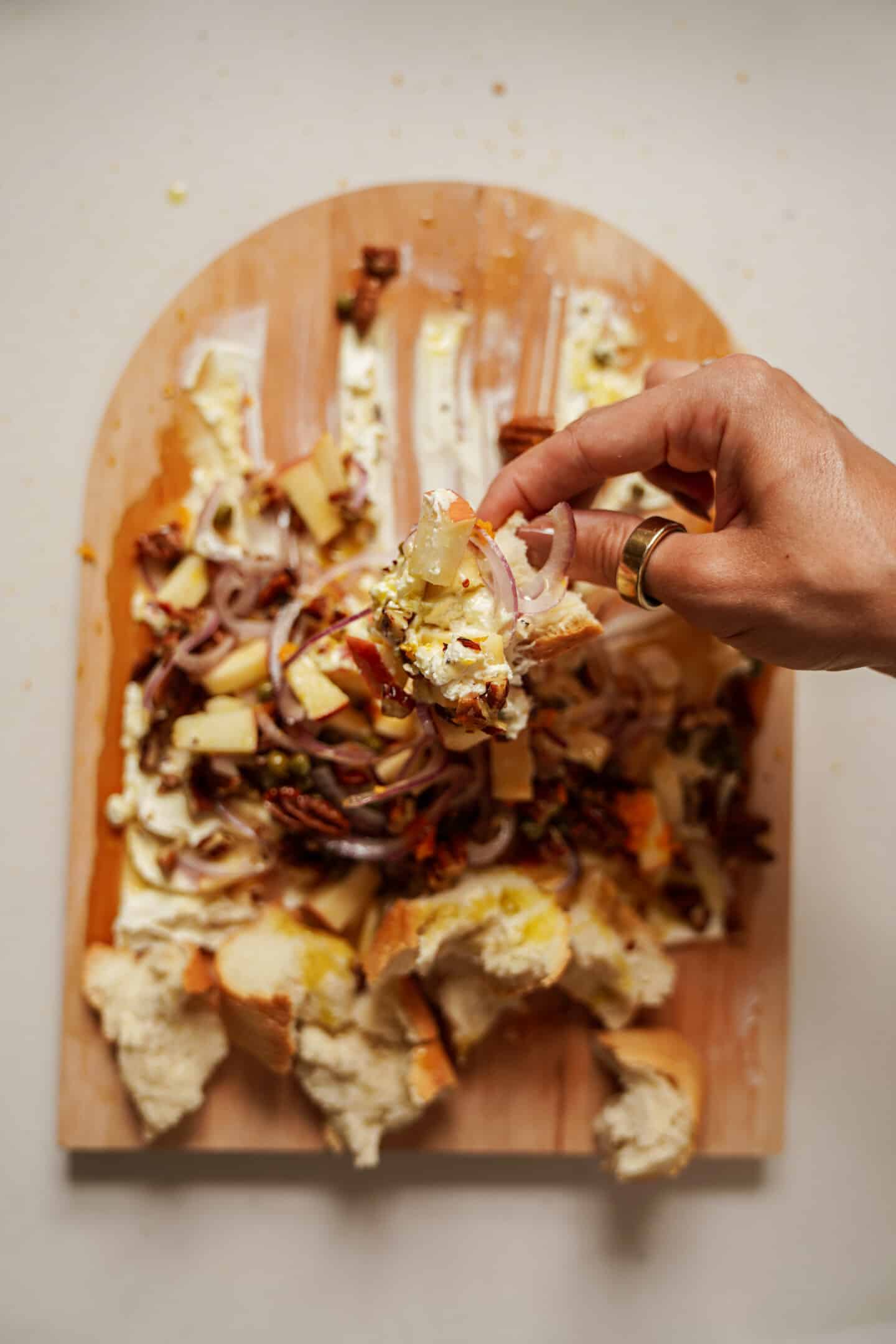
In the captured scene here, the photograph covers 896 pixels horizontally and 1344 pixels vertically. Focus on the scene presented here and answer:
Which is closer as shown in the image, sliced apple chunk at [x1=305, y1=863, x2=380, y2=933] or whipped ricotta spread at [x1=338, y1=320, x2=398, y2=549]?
sliced apple chunk at [x1=305, y1=863, x2=380, y2=933]

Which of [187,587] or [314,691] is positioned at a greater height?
[187,587]

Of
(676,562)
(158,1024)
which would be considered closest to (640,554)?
(676,562)

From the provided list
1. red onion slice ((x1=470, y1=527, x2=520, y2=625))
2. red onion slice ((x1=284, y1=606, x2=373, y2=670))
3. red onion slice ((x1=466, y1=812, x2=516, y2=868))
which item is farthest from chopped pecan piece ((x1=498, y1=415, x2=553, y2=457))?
red onion slice ((x1=466, y1=812, x2=516, y2=868))

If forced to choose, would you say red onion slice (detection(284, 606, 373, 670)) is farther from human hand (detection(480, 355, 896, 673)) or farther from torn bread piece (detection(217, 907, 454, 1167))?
torn bread piece (detection(217, 907, 454, 1167))

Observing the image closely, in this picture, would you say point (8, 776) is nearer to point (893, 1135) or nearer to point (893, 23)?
point (893, 1135)

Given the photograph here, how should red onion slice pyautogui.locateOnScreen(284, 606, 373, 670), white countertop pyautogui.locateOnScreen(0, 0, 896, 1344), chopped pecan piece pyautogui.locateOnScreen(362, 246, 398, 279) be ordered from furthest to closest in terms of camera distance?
white countertop pyautogui.locateOnScreen(0, 0, 896, 1344) → chopped pecan piece pyautogui.locateOnScreen(362, 246, 398, 279) → red onion slice pyautogui.locateOnScreen(284, 606, 373, 670)

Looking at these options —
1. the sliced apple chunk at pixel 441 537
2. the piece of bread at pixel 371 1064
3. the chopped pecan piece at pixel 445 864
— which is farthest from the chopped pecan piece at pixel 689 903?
the sliced apple chunk at pixel 441 537

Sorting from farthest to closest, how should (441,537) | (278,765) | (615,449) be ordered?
(278,765)
(615,449)
(441,537)

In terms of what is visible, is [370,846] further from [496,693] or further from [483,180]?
[483,180]
